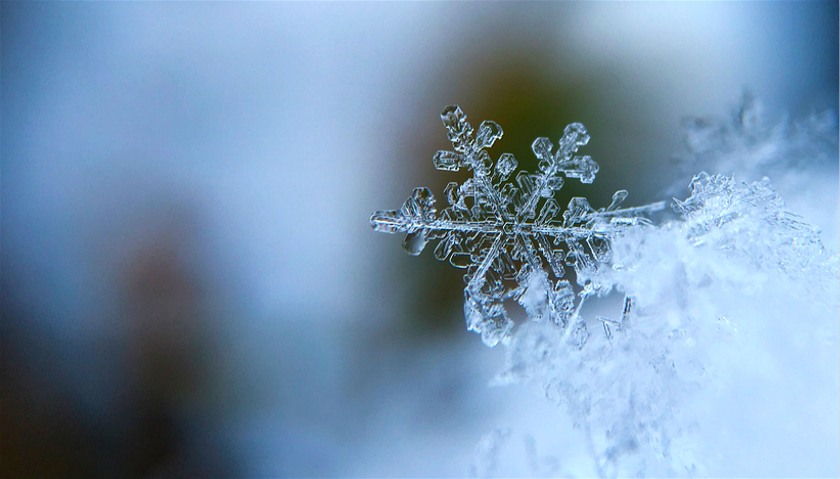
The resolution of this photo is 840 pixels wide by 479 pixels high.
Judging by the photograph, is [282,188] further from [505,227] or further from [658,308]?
[658,308]

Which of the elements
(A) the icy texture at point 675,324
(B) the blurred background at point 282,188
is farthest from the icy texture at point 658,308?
(B) the blurred background at point 282,188

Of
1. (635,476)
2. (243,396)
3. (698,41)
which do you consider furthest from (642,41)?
(243,396)

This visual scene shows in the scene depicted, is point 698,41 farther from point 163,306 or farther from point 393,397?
point 163,306

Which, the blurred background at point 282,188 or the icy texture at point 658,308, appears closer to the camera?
the icy texture at point 658,308

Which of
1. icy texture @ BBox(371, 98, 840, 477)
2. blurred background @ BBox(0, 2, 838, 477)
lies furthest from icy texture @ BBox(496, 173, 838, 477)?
blurred background @ BBox(0, 2, 838, 477)

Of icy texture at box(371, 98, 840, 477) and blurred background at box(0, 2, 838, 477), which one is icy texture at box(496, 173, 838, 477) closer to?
icy texture at box(371, 98, 840, 477)

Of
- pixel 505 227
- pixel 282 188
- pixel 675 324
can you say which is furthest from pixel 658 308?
pixel 282 188

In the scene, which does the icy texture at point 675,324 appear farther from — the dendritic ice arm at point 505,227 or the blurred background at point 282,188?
the blurred background at point 282,188
